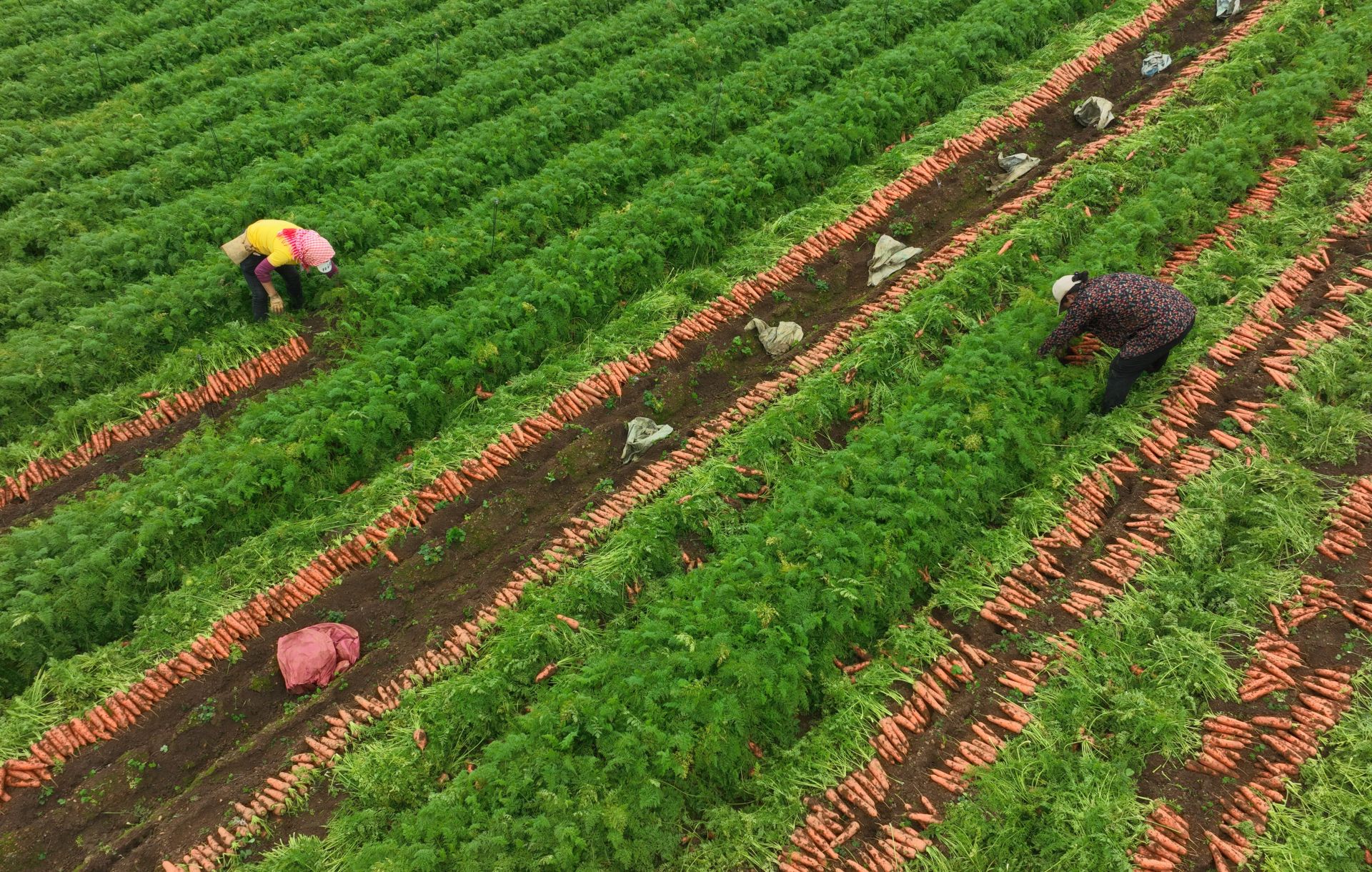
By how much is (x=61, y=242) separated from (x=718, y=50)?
43.8 feet

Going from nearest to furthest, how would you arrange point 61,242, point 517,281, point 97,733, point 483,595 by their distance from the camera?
point 97,733
point 483,595
point 517,281
point 61,242

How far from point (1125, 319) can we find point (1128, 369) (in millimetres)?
666

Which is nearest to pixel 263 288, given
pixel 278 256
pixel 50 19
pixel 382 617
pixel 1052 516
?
pixel 278 256

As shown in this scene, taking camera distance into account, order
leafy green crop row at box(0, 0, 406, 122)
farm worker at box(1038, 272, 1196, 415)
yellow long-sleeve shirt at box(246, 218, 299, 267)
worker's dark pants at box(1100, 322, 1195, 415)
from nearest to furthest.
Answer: farm worker at box(1038, 272, 1196, 415)
worker's dark pants at box(1100, 322, 1195, 415)
yellow long-sleeve shirt at box(246, 218, 299, 267)
leafy green crop row at box(0, 0, 406, 122)

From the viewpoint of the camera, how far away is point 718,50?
16656 mm

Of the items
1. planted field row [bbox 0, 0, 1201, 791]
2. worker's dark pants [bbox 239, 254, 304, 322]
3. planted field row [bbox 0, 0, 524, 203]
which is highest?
planted field row [bbox 0, 0, 524, 203]

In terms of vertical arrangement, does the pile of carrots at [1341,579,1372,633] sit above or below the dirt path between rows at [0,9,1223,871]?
below

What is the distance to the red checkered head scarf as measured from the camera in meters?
11.2

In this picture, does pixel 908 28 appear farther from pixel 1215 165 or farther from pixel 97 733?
pixel 97 733

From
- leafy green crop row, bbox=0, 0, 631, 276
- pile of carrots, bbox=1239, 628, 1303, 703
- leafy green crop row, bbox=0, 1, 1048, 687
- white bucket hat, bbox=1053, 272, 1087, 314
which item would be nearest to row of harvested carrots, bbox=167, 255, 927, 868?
leafy green crop row, bbox=0, 1, 1048, 687

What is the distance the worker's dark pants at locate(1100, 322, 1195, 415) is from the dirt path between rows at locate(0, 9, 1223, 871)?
4000mm

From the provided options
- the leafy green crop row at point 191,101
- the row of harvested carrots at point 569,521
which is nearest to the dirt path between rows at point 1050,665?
the row of harvested carrots at point 569,521

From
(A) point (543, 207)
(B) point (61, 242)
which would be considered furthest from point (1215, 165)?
(B) point (61, 242)

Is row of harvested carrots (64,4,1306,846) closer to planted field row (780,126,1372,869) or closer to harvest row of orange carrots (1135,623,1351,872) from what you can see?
planted field row (780,126,1372,869)
